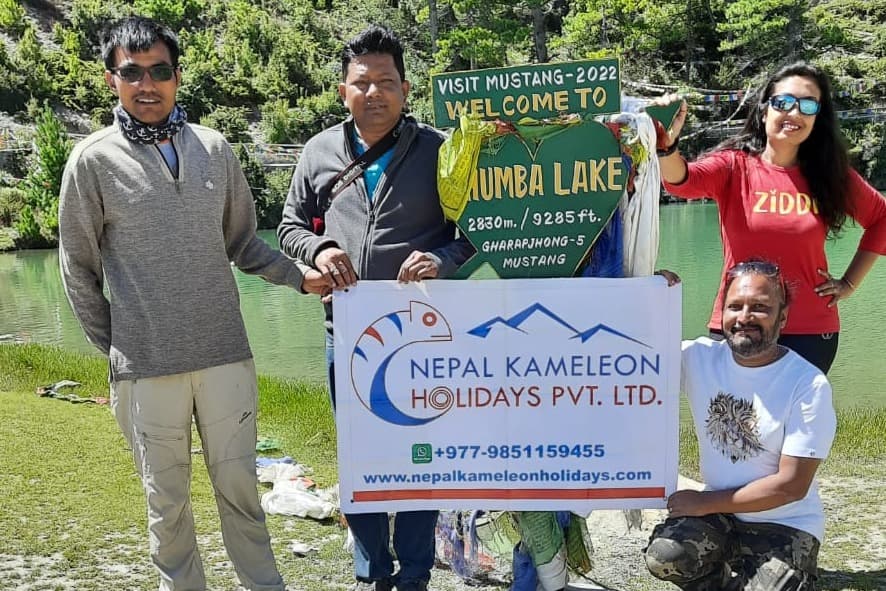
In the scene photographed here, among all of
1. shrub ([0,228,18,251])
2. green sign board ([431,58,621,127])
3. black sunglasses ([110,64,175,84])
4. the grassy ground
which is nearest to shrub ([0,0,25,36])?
shrub ([0,228,18,251])

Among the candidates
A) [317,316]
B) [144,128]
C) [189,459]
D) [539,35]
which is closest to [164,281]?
[144,128]

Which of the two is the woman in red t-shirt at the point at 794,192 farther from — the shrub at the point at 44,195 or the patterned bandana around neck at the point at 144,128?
the shrub at the point at 44,195

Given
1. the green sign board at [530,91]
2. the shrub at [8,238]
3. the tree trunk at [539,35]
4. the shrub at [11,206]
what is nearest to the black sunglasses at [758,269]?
the green sign board at [530,91]

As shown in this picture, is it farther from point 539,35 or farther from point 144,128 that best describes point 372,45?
point 539,35

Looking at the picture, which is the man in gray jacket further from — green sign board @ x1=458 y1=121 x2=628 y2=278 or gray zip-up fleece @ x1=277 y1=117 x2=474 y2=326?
green sign board @ x1=458 y1=121 x2=628 y2=278

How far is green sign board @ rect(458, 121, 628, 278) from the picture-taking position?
2.78 m

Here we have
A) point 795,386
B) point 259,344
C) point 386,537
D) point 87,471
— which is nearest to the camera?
point 795,386

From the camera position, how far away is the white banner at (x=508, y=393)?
9.17 feet

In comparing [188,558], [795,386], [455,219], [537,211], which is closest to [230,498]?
[188,558]

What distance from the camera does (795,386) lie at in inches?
101

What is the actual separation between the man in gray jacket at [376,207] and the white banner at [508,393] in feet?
0.34

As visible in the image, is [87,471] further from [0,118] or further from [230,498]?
[0,118]

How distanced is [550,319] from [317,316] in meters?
11.9

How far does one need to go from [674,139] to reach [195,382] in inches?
69.9
